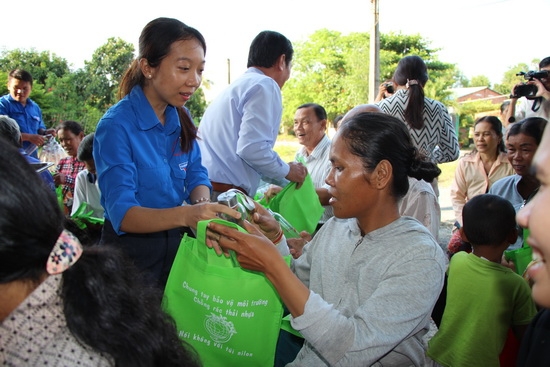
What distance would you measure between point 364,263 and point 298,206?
Result: 1339 millimetres

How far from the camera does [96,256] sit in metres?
1.01

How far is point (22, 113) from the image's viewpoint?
6457 millimetres

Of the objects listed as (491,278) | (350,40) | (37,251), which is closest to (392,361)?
(491,278)

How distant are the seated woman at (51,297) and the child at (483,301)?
184 centimetres

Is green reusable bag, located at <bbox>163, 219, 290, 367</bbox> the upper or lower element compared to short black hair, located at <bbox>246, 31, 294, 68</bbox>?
lower

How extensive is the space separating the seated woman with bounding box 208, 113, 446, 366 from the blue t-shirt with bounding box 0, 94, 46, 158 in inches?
227

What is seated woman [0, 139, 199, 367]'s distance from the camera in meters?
0.85

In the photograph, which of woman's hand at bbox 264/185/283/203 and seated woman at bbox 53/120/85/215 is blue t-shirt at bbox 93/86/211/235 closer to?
woman's hand at bbox 264/185/283/203

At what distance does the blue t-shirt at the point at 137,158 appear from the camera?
1998 millimetres

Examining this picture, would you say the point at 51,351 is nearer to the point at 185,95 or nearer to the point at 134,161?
the point at 134,161

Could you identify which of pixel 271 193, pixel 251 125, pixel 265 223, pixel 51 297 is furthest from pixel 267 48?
pixel 51 297

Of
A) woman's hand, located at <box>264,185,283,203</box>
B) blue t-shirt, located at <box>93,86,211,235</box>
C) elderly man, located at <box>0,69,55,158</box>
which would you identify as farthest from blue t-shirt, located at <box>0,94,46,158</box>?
blue t-shirt, located at <box>93,86,211,235</box>

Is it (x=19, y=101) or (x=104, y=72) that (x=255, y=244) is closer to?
(x=19, y=101)

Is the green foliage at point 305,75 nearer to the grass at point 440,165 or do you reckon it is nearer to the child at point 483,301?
the grass at point 440,165
